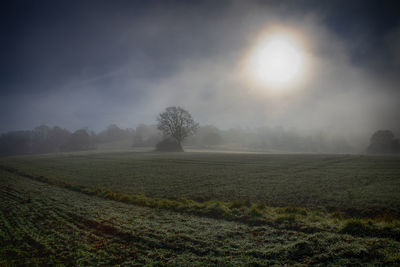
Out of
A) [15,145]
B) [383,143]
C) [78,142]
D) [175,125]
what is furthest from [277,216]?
[15,145]

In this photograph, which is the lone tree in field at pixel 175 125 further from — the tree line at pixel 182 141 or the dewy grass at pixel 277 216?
the dewy grass at pixel 277 216

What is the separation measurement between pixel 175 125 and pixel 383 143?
298 feet

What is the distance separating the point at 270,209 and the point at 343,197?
6456 millimetres

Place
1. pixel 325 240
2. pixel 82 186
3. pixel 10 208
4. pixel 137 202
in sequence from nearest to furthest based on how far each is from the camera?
1. pixel 325 240
2. pixel 10 208
3. pixel 137 202
4. pixel 82 186

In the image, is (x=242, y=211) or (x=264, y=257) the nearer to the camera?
(x=264, y=257)

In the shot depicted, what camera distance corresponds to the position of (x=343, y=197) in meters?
14.2

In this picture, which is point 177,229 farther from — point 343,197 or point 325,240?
point 343,197

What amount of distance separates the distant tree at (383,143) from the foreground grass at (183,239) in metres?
99.2

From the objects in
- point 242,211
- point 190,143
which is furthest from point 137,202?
point 190,143

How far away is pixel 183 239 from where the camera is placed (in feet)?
29.3

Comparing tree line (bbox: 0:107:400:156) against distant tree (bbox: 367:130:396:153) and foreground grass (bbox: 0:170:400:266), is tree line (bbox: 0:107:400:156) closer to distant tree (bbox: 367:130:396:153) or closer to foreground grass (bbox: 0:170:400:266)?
distant tree (bbox: 367:130:396:153)

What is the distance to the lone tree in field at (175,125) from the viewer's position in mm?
81062

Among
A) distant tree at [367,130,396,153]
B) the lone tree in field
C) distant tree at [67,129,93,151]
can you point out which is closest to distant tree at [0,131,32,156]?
distant tree at [67,129,93,151]

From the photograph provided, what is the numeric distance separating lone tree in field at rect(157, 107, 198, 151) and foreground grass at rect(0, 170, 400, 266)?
223 ft
